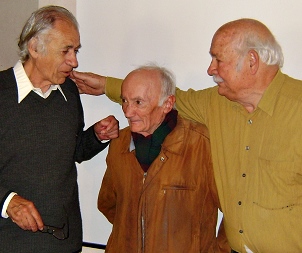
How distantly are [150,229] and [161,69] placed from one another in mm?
659

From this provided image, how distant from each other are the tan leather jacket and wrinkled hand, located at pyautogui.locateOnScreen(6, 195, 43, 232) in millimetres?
422

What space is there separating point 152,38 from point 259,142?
879 millimetres

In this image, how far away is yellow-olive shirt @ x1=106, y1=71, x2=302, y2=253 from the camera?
192cm

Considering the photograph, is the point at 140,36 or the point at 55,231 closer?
the point at 55,231

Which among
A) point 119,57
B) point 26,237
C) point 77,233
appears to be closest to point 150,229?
point 77,233

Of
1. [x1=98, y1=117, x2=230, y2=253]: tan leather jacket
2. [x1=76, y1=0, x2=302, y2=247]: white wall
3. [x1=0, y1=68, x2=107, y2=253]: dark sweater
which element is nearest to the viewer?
[x1=0, y1=68, x2=107, y2=253]: dark sweater

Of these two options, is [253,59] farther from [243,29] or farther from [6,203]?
[6,203]

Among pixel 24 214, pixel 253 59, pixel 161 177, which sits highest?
pixel 253 59

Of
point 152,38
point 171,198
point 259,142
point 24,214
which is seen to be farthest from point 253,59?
point 24,214

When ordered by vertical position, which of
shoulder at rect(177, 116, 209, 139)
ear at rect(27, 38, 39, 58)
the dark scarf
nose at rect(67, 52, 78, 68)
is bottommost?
the dark scarf

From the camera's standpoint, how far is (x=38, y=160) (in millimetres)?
2039

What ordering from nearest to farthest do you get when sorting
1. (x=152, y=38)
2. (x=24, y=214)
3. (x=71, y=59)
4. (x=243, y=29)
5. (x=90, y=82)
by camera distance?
(x=24, y=214) < (x=243, y=29) < (x=71, y=59) < (x=90, y=82) < (x=152, y=38)

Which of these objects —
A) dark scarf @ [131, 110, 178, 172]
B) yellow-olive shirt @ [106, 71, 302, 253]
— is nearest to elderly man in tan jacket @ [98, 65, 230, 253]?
dark scarf @ [131, 110, 178, 172]

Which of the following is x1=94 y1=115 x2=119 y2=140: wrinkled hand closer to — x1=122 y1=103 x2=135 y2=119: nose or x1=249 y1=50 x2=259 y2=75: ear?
x1=122 y1=103 x2=135 y2=119: nose
